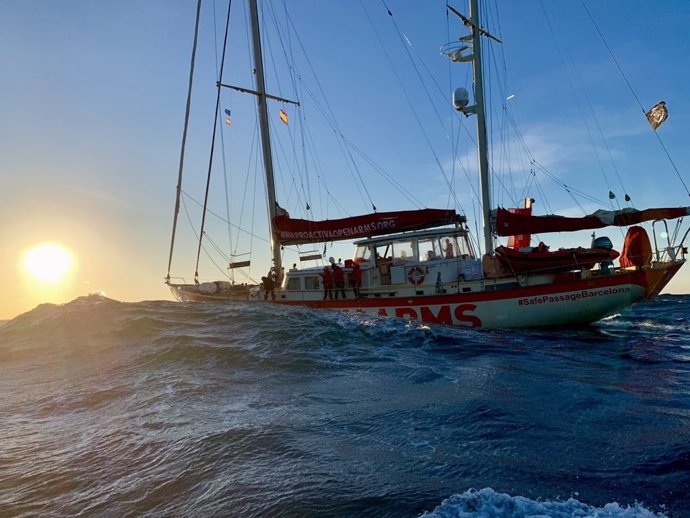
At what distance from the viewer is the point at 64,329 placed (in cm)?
1472

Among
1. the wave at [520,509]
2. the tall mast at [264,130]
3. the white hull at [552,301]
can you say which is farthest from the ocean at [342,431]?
the tall mast at [264,130]


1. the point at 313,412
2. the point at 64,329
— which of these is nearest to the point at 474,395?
the point at 313,412

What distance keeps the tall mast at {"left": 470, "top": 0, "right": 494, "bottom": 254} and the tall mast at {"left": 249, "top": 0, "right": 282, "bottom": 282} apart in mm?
9391

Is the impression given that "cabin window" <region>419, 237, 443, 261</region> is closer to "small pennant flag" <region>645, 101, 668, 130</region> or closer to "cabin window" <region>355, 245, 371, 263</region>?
"cabin window" <region>355, 245, 371, 263</region>

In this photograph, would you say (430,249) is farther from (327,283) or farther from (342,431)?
(342,431)

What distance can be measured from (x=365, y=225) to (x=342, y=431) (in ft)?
46.9

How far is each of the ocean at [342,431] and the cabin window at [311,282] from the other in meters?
8.33

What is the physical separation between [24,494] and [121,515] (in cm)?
121

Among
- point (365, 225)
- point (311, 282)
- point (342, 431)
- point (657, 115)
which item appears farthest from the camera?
point (311, 282)

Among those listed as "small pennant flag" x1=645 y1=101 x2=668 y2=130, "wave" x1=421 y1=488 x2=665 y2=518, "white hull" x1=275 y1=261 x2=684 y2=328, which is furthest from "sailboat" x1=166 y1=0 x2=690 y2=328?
"wave" x1=421 y1=488 x2=665 y2=518

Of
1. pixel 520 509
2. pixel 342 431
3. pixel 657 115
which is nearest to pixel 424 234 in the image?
pixel 657 115

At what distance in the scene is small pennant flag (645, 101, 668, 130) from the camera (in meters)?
14.6

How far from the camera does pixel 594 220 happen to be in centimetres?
1647

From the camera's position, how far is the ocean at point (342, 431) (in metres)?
3.62
